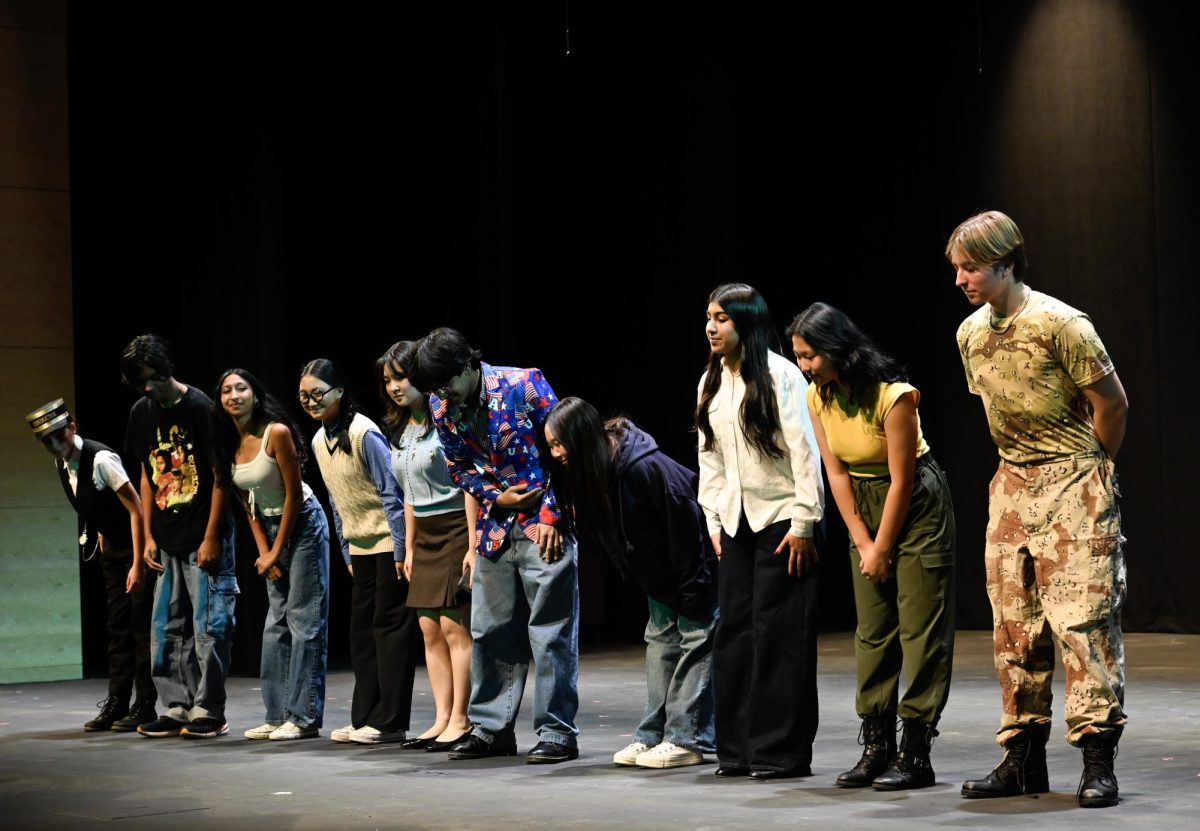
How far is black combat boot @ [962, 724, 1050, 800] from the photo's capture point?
3965mm

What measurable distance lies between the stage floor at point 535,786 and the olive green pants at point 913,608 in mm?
241

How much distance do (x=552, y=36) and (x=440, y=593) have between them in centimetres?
558

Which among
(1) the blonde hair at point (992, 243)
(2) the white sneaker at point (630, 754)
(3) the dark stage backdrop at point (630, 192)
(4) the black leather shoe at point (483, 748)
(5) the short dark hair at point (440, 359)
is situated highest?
(3) the dark stage backdrop at point (630, 192)

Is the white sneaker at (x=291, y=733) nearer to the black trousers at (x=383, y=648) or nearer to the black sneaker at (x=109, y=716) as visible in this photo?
the black trousers at (x=383, y=648)

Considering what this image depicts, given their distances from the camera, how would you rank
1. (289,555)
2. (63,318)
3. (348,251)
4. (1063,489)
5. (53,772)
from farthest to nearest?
(348,251)
(63,318)
(289,555)
(53,772)
(1063,489)

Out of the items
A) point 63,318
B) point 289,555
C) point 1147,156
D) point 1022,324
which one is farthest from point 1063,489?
point 1147,156

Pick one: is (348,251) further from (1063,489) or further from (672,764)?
(1063,489)

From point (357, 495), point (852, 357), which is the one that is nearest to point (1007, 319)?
point (852, 357)

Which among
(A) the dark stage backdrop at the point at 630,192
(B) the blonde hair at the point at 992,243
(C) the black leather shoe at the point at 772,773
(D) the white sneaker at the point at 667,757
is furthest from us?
(A) the dark stage backdrop at the point at 630,192

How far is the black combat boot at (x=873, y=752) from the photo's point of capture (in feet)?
13.8

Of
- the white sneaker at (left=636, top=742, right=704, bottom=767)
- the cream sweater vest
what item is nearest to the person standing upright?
the white sneaker at (left=636, top=742, right=704, bottom=767)

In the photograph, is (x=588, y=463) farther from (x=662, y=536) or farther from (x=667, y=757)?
(x=667, y=757)

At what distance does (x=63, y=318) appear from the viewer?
28.2 ft

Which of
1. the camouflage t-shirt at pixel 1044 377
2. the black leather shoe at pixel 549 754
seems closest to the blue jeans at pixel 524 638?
the black leather shoe at pixel 549 754
